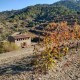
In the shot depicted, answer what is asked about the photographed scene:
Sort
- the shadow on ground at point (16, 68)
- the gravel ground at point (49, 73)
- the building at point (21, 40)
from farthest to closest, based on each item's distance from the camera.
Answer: the building at point (21, 40)
the shadow on ground at point (16, 68)
the gravel ground at point (49, 73)

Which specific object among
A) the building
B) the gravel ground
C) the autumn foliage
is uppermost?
the autumn foliage

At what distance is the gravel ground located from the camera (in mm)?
21750

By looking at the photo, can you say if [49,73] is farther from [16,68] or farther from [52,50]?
[52,50]

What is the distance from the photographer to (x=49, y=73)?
73.6ft

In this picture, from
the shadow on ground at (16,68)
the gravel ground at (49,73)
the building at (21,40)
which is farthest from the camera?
the building at (21,40)

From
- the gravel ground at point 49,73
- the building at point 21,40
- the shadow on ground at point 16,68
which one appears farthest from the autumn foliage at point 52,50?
the building at point 21,40

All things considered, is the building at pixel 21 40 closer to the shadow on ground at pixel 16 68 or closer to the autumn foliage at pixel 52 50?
the autumn foliage at pixel 52 50

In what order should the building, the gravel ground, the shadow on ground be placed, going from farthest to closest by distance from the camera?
the building, the shadow on ground, the gravel ground

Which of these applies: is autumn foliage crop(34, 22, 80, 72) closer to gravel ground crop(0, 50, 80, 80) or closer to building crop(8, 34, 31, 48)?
gravel ground crop(0, 50, 80, 80)

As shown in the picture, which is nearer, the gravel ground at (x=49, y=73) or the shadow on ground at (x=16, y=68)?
the gravel ground at (x=49, y=73)

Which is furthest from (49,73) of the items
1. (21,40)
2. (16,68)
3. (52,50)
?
(21,40)

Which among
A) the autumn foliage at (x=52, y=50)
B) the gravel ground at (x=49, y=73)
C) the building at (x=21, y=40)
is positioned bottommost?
the building at (x=21, y=40)

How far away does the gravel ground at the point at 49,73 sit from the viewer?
21.8 meters

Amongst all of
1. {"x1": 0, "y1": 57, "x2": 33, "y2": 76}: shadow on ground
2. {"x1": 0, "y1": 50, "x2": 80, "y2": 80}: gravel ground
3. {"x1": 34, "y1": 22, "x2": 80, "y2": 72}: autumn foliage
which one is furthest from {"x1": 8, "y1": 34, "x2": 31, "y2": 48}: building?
{"x1": 0, "y1": 57, "x2": 33, "y2": 76}: shadow on ground
